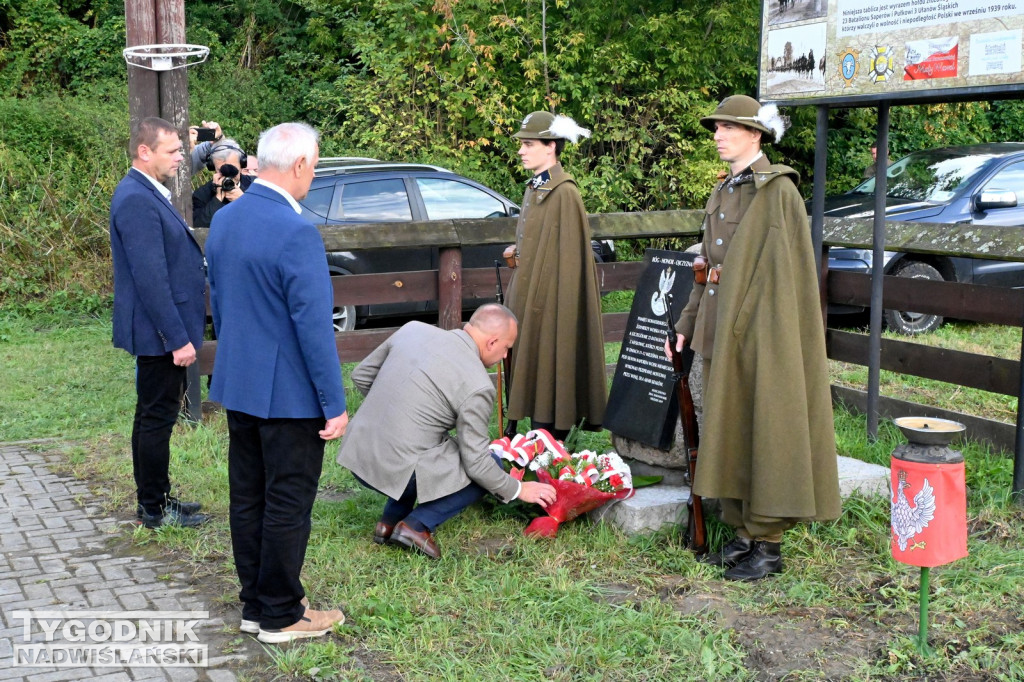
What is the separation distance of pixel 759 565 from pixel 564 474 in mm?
1042

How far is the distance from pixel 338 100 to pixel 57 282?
463 centimetres

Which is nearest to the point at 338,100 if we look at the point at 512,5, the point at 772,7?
the point at 512,5

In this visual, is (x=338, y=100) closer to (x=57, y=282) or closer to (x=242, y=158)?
(x=57, y=282)

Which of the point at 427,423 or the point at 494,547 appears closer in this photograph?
the point at 427,423

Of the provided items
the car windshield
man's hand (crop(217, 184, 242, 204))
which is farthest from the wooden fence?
the car windshield

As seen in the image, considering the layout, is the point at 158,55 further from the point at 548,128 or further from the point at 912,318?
the point at 912,318

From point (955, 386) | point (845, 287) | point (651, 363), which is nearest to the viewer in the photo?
point (651, 363)

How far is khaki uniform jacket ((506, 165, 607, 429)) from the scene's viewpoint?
6113mm

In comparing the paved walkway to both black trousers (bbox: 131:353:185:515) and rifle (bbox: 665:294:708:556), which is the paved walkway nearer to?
black trousers (bbox: 131:353:185:515)

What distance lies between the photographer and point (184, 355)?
5.06 metres

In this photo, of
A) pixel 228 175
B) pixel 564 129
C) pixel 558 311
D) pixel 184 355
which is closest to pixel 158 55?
pixel 228 175

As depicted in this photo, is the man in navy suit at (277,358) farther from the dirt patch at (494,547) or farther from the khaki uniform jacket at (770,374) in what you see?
the khaki uniform jacket at (770,374)

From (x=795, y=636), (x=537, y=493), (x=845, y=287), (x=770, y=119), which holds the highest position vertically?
(x=770, y=119)

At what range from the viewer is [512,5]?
13.2 meters
